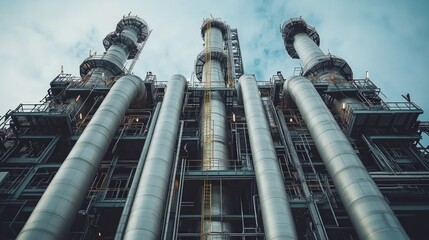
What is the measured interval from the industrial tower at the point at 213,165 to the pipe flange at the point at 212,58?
690 cm

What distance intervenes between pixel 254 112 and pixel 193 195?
6694 millimetres

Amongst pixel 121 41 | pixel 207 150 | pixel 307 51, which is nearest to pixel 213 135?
pixel 207 150

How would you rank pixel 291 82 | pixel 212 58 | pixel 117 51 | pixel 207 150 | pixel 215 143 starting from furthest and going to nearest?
pixel 117 51 → pixel 212 58 → pixel 291 82 → pixel 215 143 → pixel 207 150

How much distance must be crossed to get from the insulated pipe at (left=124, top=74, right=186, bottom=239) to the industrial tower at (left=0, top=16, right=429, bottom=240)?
0.06 metres

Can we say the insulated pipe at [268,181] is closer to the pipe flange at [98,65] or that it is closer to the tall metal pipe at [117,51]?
the tall metal pipe at [117,51]

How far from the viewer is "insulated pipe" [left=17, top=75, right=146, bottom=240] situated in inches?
492

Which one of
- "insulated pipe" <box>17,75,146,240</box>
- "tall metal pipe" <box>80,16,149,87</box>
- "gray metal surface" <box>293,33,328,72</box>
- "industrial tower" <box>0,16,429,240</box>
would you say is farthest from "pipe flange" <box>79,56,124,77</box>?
"gray metal surface" <box>293,33,328,72</box>

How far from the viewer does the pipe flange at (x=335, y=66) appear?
30.0 meters

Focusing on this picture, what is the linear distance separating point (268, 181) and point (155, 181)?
18.0 ft

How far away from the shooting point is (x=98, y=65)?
105 feet

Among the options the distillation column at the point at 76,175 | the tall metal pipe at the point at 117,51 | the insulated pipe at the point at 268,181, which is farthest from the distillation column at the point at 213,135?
the tall metal pipe at the point at 117,51

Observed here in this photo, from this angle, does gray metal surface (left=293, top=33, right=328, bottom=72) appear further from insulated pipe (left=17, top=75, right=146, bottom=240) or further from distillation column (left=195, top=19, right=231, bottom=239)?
insulated pipe (left=17, top=75, right=146, bottom=240)

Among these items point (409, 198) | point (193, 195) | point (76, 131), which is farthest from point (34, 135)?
point (409, 198)

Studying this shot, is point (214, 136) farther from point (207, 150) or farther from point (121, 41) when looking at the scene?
point (121, 41)
